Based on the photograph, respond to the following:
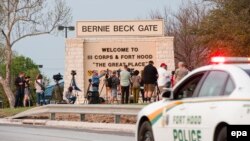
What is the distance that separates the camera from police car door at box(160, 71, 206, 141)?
9.28m

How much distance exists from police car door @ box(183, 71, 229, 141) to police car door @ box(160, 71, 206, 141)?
0.09 metres

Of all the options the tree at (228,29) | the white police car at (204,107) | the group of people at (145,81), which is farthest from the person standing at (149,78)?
the white police car at (204,107)

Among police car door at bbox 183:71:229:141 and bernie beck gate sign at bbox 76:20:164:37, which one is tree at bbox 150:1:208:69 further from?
police car door at bbox 183:71:229:141

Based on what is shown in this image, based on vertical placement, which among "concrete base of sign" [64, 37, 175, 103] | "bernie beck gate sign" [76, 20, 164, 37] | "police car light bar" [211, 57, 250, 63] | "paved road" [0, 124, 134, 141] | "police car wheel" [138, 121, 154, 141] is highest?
"bernie beck gate sign" [76, 20, 164, 37]

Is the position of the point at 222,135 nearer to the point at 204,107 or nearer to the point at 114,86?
the point at 204,107

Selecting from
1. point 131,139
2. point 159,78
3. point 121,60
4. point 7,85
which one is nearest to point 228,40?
point 121,60

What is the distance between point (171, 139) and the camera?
9.62 metres

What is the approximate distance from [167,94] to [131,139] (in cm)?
627

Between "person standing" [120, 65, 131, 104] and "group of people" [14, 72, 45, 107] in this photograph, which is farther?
"group of people" [14, 72, 45, 107]

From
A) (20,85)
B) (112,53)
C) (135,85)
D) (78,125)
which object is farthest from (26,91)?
(78,125)

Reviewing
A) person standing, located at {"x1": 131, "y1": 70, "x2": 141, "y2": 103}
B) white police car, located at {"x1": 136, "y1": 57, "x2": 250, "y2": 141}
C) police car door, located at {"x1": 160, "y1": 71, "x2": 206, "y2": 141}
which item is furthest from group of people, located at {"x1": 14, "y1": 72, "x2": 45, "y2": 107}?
police car door, located at {"x1": 160, "y1": 71, "x2": 206, "y2": 141}

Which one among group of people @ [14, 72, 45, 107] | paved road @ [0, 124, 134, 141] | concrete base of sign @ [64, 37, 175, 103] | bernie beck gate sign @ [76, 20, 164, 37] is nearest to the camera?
paved road @ [0, 124, 134, 141]

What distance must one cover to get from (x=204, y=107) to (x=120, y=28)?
34.7 metres

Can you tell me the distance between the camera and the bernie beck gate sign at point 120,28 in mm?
42969
